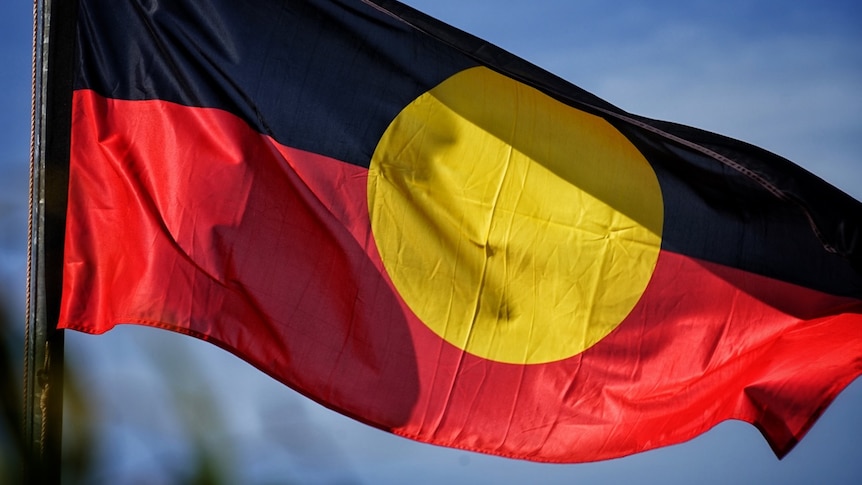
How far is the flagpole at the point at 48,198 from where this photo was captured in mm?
4418

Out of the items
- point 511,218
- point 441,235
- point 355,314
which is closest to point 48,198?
point 355,314

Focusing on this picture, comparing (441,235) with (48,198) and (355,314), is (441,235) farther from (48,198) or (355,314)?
(48,198)

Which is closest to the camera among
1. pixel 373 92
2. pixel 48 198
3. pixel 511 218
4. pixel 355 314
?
pixel 48 198

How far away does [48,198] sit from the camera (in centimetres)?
480

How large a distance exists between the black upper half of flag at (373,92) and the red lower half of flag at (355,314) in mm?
117

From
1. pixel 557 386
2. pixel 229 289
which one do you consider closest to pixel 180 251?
pixel 229 289

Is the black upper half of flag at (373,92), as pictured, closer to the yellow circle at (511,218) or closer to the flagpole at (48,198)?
the yellow circle at (511,218)

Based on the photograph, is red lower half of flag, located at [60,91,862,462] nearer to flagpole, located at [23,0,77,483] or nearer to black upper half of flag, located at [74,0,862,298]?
black upper half of flag, located at [74,0,862,298]

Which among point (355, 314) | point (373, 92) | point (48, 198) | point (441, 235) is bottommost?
point (355, 314)

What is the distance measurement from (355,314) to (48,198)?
5.57 feet

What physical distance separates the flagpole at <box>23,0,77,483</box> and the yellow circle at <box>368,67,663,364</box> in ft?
5.49

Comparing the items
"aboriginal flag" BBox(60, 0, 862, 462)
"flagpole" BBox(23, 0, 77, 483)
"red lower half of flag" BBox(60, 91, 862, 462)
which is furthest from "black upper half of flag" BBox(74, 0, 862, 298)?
"flagpole" BBox(23, 0, 77, 483)

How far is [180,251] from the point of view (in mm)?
5352

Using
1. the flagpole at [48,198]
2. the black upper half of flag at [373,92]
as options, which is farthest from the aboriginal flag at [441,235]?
the flagpole at [48,198]
